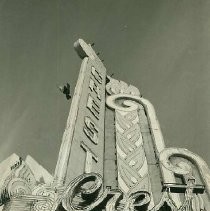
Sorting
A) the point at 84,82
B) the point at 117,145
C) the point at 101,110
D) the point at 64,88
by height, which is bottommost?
the point at 117,145

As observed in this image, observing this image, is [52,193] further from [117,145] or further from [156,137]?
[156,137]

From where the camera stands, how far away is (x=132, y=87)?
55.4 ft

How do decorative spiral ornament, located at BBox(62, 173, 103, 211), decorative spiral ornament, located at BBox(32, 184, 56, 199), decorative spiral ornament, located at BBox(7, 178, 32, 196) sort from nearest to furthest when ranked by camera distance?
1. decorative spiral ornament, located at BBox(62, 173, 103, 211)
2. decorative spiral ornament, located at BBox(32, 184, 56, 199)
3. decorative spiral ornament, located at BBox(7, 178, 32, 196)

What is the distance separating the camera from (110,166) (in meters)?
11.2

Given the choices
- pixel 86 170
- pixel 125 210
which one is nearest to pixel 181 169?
pixel 86 170

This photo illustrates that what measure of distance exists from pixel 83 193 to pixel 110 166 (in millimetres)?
3664

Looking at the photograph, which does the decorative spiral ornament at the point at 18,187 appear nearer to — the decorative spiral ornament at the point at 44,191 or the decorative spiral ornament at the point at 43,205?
the decorative spiral ornament at the point at 44,191

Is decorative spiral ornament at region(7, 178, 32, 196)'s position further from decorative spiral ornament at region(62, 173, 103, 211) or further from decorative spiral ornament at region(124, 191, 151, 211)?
decorative spiral ornament at region(124, 191, 151, 211)

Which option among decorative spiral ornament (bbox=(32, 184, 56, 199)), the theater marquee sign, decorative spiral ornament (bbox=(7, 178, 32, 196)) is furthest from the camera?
decorative spiral ornament (bbox=(7, 178, 32, 196))

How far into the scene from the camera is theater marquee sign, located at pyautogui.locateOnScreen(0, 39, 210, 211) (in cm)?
757

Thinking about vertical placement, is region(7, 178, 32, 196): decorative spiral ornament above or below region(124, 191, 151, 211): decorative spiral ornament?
above

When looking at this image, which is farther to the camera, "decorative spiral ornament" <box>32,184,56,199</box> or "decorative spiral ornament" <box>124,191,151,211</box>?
"decorative spiral ornament" <box>32,184,56,199</box>

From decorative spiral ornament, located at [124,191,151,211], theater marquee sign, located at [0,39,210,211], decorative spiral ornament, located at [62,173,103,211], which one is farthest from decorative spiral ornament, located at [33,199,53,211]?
decorative spiral ornament, located at [124,191,151,211]

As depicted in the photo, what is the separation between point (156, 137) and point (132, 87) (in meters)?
4.62
